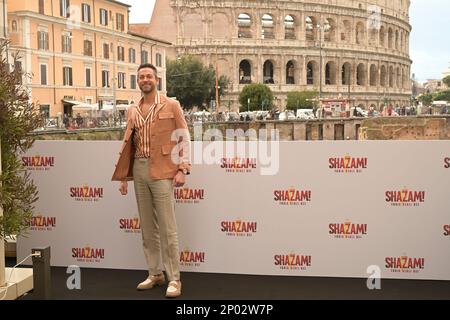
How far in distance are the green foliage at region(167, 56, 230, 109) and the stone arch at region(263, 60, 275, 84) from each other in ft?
33.9

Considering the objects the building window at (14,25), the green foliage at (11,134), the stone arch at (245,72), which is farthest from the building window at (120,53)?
the green foliage at (11,134)

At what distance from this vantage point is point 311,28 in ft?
206

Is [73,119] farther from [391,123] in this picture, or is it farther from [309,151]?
[391,123]

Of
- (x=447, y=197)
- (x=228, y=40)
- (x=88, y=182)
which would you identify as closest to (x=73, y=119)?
(x=88, y=182)

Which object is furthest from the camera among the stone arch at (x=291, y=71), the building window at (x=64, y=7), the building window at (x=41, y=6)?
the stone arch at (x=291, y=71)

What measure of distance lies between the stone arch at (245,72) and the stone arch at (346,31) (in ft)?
38.1

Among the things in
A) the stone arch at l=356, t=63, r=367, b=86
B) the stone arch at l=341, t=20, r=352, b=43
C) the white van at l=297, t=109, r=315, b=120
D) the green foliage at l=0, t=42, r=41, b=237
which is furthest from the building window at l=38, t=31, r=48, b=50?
the stone arch at l=356, t=63, r=367, b=86

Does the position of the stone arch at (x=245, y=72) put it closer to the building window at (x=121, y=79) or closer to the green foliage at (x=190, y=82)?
the green foliage at (x=190, y=82)

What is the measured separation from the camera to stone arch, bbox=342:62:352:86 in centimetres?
6175

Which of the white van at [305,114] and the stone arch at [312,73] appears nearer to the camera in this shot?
the white van at [305,114]

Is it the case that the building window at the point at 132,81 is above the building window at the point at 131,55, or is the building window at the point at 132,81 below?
below

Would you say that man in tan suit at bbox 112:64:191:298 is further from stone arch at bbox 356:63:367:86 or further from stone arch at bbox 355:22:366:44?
stone arch at bbox 355:22:366:44

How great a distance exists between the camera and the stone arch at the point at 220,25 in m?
57.7
